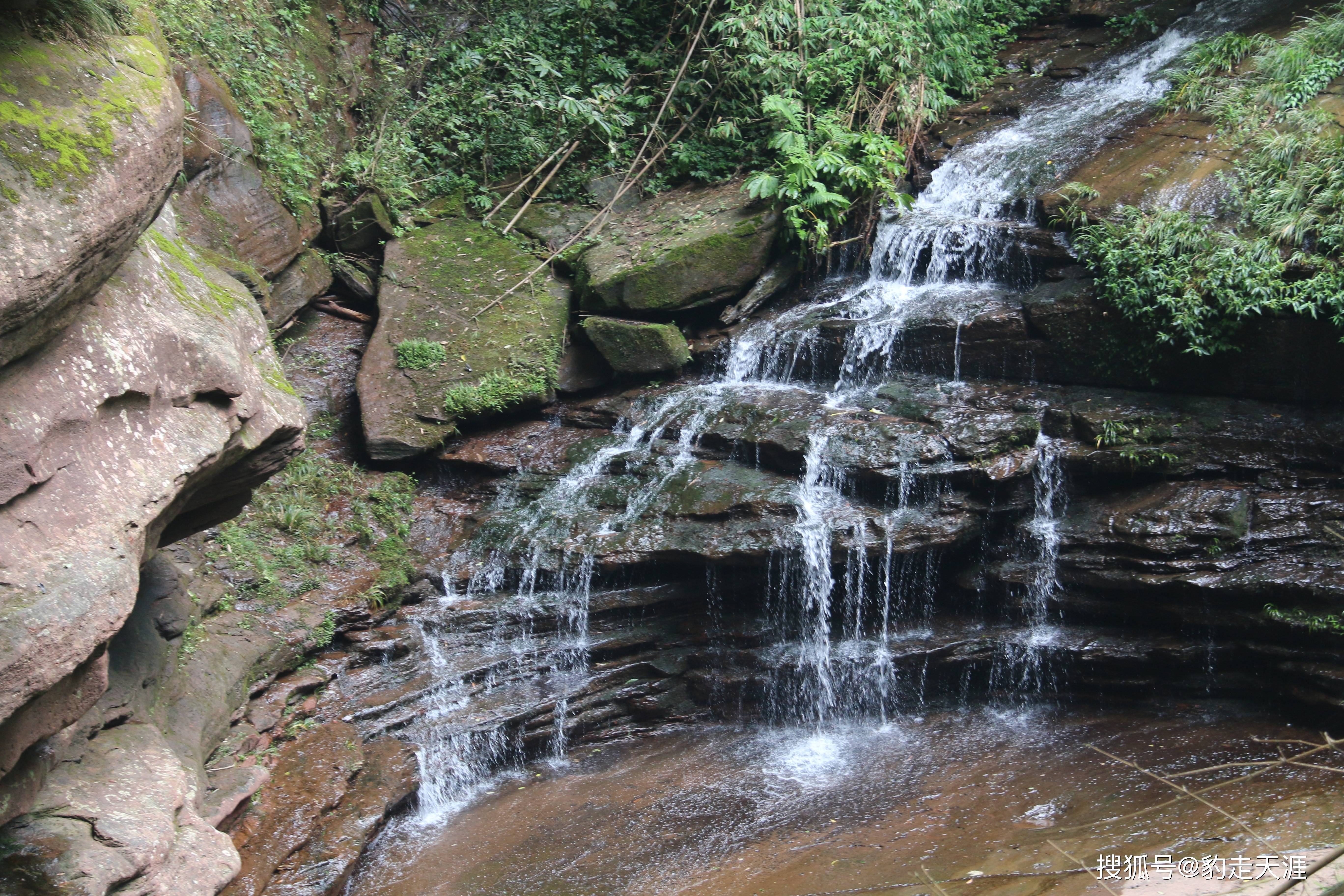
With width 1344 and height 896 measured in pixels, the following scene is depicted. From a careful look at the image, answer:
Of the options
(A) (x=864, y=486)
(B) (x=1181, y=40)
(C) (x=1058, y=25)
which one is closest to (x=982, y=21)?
(C) (x=1058, y=25)

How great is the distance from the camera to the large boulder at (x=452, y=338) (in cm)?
927

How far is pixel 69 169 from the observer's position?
3711mm

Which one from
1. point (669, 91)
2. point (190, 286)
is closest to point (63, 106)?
point (190, 286)

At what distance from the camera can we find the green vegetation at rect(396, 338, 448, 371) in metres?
9.59

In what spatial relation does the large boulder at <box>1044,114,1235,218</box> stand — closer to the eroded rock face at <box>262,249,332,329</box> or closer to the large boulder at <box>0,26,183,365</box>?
the large boulder at <box>0,26,183,365</box>

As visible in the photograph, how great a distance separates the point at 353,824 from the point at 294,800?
41 cm

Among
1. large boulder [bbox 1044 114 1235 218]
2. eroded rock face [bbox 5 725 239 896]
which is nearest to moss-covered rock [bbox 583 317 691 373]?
large boulder [bbox 1044 114 1235 218]

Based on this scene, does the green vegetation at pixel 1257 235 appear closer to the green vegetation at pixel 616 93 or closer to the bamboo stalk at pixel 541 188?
the green vegetation at pixel 616 93

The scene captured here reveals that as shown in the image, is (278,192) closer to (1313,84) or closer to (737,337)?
(737,337)

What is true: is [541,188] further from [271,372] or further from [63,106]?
[63,106]

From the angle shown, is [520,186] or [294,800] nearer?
[294,800]

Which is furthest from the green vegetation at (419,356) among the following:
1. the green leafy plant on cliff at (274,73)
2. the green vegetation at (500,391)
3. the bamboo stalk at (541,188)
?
the bamboo stalk at (541,188)

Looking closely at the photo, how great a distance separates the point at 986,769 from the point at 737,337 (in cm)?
533

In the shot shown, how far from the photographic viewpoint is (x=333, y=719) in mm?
6539
